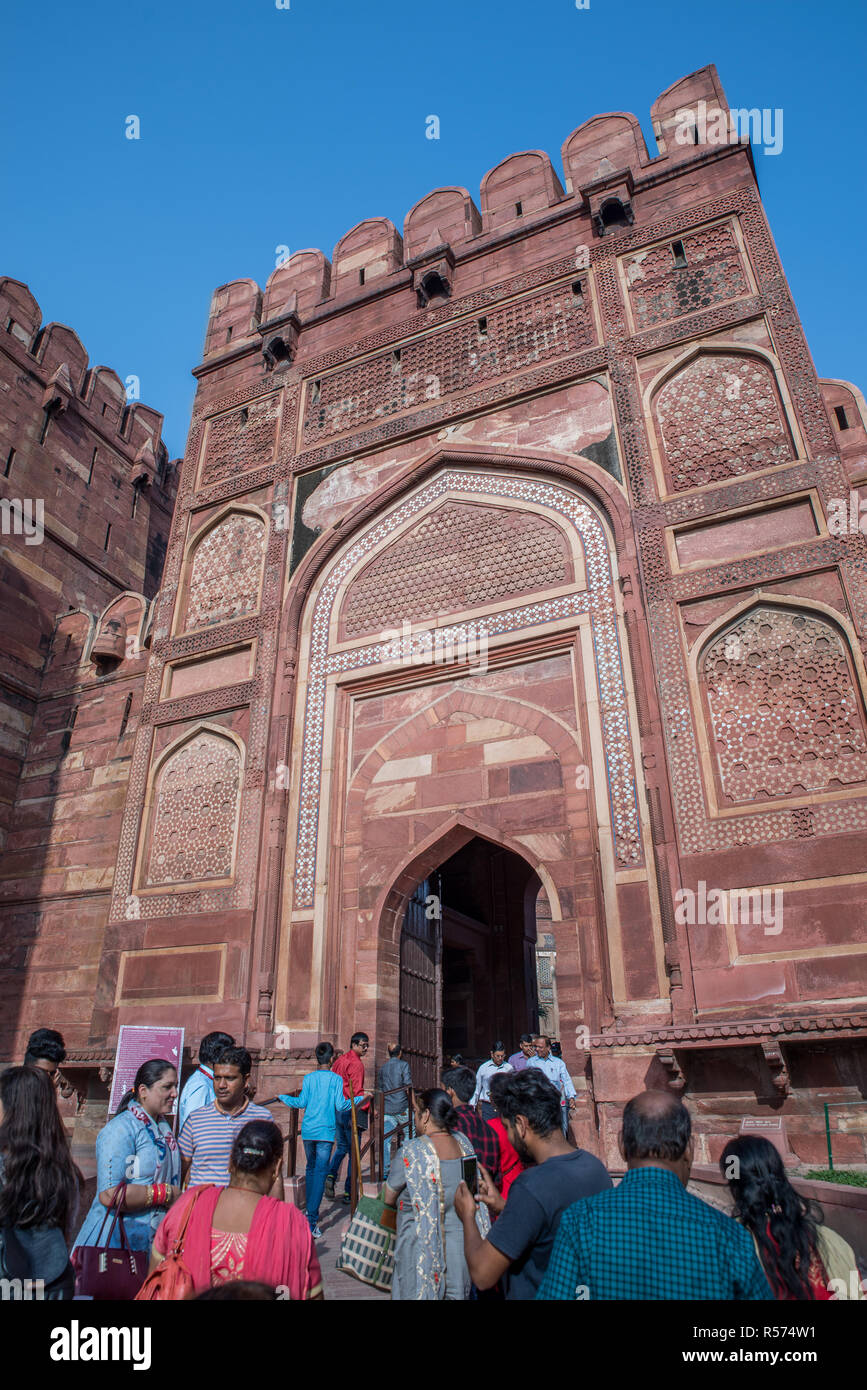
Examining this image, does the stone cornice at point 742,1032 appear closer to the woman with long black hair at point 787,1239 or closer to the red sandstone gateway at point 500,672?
the red sandstone gateway at point 500,672

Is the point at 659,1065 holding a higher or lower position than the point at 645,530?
lower

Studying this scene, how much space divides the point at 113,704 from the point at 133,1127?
865cm

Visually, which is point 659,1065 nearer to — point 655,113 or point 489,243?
point 489,243

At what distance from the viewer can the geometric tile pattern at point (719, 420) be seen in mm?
7293

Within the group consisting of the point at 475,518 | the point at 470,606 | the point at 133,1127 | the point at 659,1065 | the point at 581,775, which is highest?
the point at 475,518

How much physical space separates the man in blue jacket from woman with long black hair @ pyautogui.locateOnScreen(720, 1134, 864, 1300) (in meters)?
3.49

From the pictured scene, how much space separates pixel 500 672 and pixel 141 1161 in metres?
5.59

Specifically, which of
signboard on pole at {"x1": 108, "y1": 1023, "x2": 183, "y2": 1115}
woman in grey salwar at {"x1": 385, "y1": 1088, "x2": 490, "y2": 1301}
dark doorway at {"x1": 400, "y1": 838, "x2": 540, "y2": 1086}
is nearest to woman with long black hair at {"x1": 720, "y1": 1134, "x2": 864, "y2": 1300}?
woman in grey salwar at {"x1": 385, "y1": 1088, "x2": 490, "y2": 1301}

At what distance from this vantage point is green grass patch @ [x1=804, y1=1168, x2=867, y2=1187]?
4293 millimetres

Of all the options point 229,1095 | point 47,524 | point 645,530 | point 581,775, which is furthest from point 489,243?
point 229,1095

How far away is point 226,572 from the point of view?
998 cm

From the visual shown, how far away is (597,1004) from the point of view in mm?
6305
